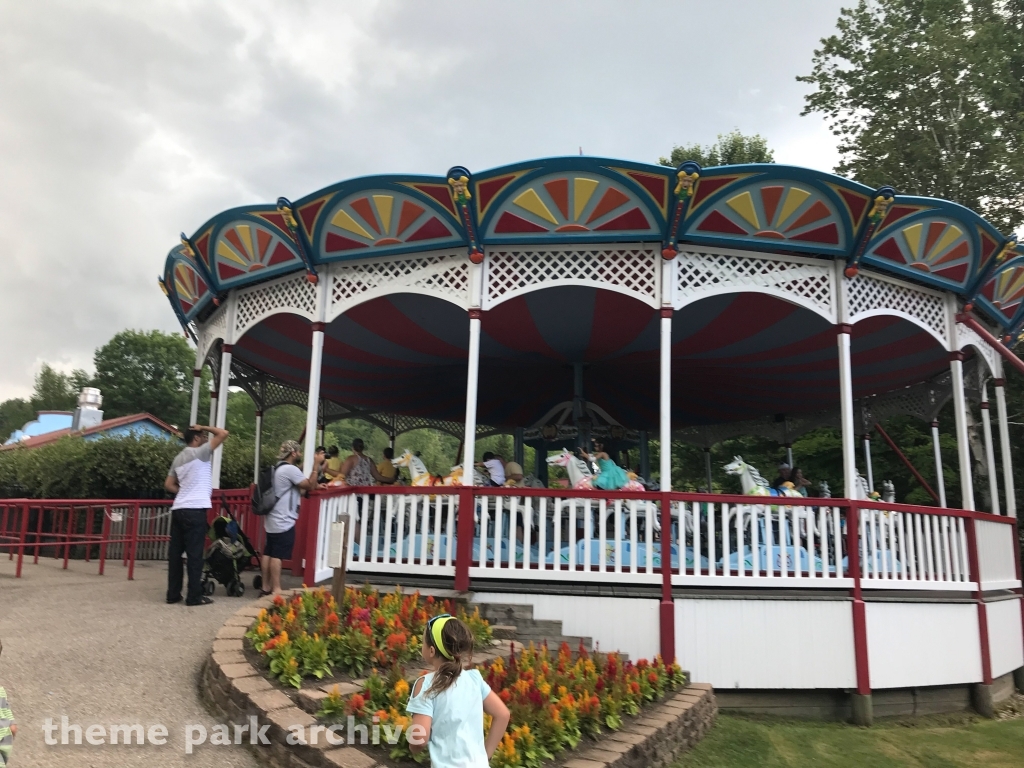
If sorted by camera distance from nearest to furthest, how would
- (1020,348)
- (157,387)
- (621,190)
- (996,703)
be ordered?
(621,190) < (996,703) < (1020,348) < (157,387)

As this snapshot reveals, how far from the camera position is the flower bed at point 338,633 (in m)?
4.52

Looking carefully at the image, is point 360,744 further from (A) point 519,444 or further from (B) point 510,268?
(A) point 519,444

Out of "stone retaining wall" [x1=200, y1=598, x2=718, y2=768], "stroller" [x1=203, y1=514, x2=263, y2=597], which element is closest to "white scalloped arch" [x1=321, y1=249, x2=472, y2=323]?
"stroller" [x1=203, y1=514, x2=263, y2=597]

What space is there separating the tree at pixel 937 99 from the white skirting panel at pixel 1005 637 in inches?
423

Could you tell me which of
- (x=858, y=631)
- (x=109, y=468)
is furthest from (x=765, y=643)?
(x=109, y=468)

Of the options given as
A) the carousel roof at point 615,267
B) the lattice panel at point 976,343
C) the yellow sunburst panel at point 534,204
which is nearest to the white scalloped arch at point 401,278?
the carousel roof at point 615,267

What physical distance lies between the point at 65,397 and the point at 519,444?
213 ft

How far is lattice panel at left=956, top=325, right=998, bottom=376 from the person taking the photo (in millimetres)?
8781

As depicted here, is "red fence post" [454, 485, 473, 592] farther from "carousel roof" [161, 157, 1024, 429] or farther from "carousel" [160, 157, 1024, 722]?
"carousel roof" [161, 157, 1024, 429]

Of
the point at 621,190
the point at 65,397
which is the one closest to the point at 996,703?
the point at 621,190

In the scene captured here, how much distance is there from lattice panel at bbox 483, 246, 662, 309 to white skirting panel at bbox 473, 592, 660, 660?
304 cm

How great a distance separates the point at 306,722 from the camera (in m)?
3.82

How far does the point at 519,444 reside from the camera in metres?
13.3

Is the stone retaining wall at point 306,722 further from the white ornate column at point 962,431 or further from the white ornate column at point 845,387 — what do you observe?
the white ornate column at point 962,431
